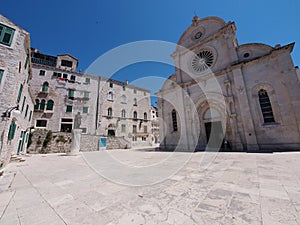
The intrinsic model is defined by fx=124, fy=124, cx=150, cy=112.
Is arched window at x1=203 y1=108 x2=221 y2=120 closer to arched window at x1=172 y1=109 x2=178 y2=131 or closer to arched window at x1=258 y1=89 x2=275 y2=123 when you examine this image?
arched window at x1=258 y1=89 x2=275 y2=123

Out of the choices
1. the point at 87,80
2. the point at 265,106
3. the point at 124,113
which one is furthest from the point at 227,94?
the point at 87,80

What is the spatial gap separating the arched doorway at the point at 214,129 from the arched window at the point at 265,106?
3.24 metres

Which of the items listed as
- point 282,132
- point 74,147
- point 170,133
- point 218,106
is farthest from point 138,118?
point 282,132

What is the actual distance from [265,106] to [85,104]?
24493mm

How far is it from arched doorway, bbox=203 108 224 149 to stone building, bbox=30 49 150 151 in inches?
536

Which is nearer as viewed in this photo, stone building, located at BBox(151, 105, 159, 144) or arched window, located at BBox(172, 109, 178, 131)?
arched window, located at BBox(172, 109, 178, 131)

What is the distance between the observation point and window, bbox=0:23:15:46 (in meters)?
6.42

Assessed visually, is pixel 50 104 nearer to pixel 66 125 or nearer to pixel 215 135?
pixel 66 125

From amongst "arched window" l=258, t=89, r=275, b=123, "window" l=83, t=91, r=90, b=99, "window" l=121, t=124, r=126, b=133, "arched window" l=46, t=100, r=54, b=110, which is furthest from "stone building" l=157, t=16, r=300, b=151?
"arched window" l=46, t=100, r=54, b=110

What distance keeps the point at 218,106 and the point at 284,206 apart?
11.7 meters

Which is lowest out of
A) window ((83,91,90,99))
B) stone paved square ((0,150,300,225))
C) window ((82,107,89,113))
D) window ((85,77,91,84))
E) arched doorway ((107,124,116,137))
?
stone paved square ((0,150,300,225))

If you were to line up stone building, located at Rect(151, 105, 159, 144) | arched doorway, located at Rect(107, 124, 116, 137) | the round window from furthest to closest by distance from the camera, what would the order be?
stone building, located at Rect(151, 105, 159, 144), arched doorway, located at Rect(107, 124, 116, 137), the round window

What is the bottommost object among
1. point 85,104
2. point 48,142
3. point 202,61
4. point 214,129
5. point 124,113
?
point 48,142

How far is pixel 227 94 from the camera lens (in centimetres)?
1212
